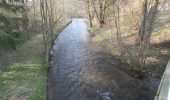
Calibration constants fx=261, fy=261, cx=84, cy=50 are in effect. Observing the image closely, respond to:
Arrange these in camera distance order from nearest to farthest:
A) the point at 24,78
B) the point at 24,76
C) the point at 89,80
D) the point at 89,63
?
the point at 24,78 < the point at 24,76 < the point at 89,80 < the point at 89,63

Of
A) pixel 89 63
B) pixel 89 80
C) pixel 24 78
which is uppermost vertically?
pixel 89 63

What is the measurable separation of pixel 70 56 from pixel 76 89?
938 cm

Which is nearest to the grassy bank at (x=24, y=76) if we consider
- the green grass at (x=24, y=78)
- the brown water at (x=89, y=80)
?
the green grass at (x=24, y=78)

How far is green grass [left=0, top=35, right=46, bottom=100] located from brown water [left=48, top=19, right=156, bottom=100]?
0.80 m

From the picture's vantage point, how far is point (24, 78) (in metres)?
18.8

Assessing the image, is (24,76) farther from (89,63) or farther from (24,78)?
(89,63)

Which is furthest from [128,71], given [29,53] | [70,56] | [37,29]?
[37,29]

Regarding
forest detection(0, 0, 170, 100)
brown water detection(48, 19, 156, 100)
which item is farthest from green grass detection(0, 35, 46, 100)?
brown water detection(48, 19, 156, 100)

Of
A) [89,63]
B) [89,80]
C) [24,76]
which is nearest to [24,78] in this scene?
[24,76]

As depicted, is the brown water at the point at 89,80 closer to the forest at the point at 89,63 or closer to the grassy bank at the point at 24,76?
the forest at the point at 89,63

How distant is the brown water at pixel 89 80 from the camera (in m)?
16.7

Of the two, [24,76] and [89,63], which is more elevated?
[89,63]

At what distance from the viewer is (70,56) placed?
27.0 metres

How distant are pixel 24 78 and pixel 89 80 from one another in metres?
4.76
